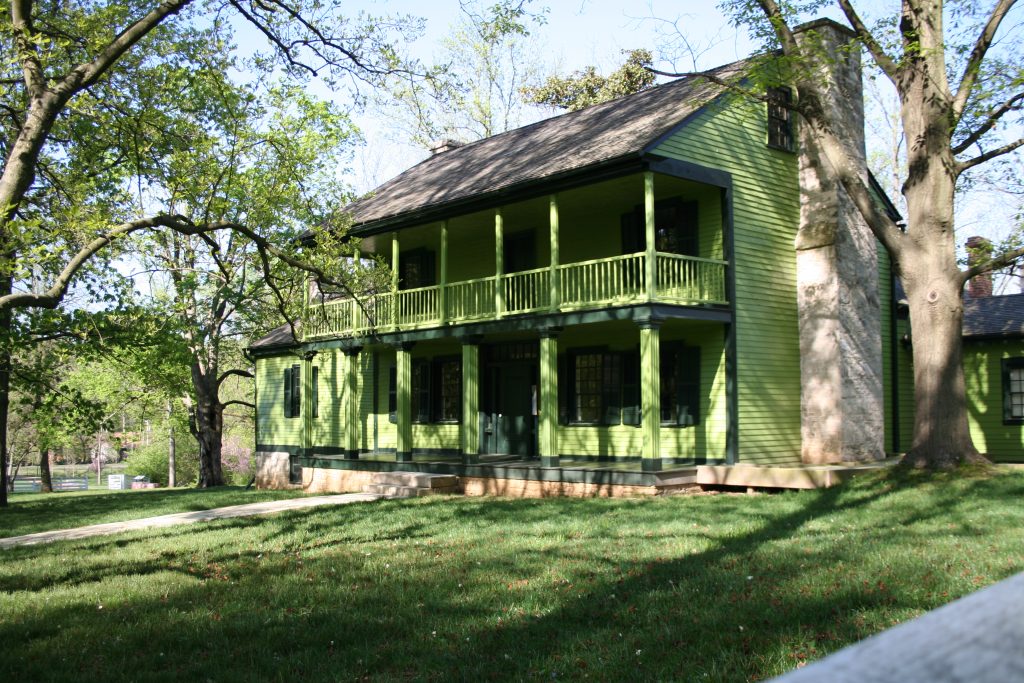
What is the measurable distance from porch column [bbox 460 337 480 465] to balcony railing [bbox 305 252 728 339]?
68 cm

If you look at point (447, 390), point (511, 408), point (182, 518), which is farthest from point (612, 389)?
point (182, 518)

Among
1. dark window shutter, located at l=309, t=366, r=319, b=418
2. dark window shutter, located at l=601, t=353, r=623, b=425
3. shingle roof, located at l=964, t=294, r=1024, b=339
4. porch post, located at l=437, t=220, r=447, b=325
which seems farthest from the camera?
dark window shutter, located at l=309, t=366, r=319, b=418

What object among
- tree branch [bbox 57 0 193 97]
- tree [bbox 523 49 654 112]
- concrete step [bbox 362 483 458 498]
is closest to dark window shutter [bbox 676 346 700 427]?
concrete step [bbox 362 483 458 498]

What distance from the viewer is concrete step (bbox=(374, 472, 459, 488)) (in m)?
18.9

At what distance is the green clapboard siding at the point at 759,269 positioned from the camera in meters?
18.0

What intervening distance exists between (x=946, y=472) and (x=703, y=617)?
10019 mm

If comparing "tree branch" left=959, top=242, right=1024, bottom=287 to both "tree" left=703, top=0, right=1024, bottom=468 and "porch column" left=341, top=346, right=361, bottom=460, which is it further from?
"porch column" left=341, top=346, right=361, bottom=460

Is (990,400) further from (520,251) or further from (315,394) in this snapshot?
(315,394)

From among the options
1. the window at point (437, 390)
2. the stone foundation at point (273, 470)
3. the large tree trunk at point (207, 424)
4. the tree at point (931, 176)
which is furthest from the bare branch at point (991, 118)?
the large tree trunk at point (207, 424)

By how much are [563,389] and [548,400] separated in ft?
9.35

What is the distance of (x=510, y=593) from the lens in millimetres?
7770

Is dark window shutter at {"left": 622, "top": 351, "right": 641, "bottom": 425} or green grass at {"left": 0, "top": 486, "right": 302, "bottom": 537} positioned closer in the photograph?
green grass at {"left": 0, "top": 486, "right": 302, "bottom": 537}

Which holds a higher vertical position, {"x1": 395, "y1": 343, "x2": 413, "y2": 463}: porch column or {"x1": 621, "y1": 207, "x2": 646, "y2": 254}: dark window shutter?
{"x1": 621, "y1": 207, "x2": 646, "y2": 254}: dark window shutter

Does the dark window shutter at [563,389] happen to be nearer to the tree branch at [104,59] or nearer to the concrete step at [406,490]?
the concrete step at [406,490]
